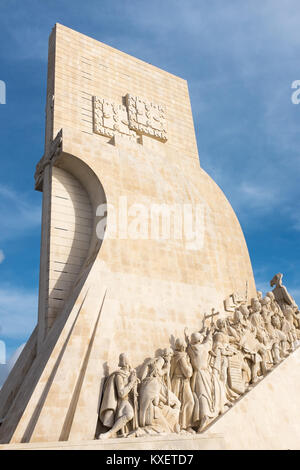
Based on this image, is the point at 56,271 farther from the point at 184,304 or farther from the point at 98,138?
the point at 98,138

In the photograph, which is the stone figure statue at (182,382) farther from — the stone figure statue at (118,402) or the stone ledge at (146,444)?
the stone figure statue at (118,402)

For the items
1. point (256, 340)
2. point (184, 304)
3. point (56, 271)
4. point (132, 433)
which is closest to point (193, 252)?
point (184, 304)

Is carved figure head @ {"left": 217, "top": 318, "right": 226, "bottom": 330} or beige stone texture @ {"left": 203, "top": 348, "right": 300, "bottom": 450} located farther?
carved figure head @ {"left": 217, "top": 318, "right": 226, "bottom": 330}

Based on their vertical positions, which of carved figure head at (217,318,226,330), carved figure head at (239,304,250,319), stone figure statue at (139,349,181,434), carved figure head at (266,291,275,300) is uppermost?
carved figure head at (266,291,275,300)

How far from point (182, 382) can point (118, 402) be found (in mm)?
1147

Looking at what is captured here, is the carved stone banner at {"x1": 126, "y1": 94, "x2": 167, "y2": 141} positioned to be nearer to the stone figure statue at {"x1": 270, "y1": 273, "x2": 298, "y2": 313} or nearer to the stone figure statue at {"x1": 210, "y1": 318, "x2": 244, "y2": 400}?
the stone figure statue at {"x1": 270, "y1": 273, "x2": 298, "y2": 313}

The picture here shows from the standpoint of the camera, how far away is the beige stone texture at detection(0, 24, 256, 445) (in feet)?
20.9

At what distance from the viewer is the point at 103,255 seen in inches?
303

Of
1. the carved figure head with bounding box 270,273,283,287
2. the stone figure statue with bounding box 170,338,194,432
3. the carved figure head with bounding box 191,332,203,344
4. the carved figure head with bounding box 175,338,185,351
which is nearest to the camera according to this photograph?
the stone figure statue with bounding box 170,338,194,432

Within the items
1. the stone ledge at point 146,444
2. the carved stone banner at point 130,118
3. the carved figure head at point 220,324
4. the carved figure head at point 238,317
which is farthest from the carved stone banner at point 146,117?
the stone ledge at point 146,444

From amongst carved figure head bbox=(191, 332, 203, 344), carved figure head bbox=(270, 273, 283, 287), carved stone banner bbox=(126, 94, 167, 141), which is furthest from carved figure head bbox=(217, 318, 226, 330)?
carved stone banner bbox=(126, 94, 167, 141)

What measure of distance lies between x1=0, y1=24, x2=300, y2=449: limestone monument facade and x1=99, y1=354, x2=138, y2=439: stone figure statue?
20 millimetres

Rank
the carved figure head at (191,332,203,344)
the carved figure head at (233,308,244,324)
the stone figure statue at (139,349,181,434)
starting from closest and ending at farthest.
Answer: the stone figure statue at (139,349,181,434) < the carved figure head at (191,332,203,344) < the carved figure head at (233,308,244,324)

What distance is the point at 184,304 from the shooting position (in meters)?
8.18
